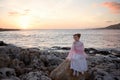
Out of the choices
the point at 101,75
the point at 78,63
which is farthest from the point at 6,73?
the point at 101,75

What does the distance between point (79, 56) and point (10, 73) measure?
3634 mm

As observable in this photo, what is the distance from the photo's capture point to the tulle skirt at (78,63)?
11680 millimetres

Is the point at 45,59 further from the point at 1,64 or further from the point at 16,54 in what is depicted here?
the point at 1,64

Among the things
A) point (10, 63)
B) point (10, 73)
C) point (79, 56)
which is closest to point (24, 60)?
point (10, 63)

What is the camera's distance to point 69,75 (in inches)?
465

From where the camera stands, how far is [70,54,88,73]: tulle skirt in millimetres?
11680

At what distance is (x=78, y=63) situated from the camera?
38.8ft

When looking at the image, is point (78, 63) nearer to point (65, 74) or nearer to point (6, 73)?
point (65, 74)

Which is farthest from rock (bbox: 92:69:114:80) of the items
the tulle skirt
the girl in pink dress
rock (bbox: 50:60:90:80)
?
the girl in pink dress

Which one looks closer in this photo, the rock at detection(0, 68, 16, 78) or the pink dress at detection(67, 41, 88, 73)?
the rock at detection(0, 68, 16, 78)

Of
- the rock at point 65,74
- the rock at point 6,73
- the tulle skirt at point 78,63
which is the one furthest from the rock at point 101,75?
the rock at point 6,73

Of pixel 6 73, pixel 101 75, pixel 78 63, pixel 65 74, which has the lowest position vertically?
pixel 101 75

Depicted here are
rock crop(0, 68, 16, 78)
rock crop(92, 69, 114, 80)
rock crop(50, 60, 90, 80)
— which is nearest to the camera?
rock crop(0, 68, 16, 78)

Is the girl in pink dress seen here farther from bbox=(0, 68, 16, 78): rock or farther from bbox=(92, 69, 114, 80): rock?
bbox=(0, 68, 16, 78): rock
